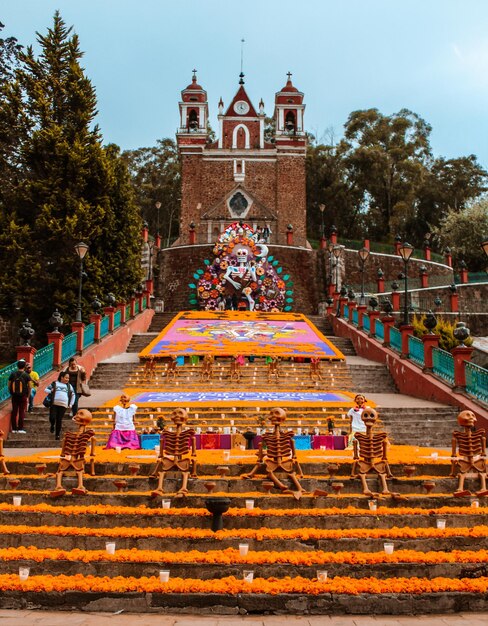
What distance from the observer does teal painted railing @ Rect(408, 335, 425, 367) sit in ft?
57.3

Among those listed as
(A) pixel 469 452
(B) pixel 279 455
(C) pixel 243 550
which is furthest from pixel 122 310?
(C) pixel 243 550

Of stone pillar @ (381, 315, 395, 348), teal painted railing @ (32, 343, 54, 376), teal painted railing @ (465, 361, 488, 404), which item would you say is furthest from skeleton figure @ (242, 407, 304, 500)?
stone pillar @ (381, 315, 395, 348)

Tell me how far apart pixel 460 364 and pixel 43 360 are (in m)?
10.5

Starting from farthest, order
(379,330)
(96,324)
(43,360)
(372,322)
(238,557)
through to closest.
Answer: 1. (372,322)
2. (379,330)
3. (96,324)
4. (43,360)
5. (238,557)

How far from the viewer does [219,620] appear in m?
5.30

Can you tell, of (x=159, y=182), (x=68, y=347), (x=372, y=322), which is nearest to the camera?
(x=68, y=347)

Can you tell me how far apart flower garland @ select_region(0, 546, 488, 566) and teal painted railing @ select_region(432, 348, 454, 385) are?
9.79 m

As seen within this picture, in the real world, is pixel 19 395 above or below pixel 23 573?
above

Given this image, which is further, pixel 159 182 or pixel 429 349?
pixel 159 182

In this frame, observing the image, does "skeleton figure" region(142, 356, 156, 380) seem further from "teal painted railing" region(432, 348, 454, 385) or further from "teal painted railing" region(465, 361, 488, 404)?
"teal painted railing" region(465, 361, 488, 404)

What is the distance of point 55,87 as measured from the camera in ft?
88.4

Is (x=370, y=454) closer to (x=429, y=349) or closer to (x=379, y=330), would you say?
(x=429, y=349)

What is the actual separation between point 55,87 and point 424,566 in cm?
2639

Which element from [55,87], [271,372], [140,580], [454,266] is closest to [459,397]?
[271,372]
